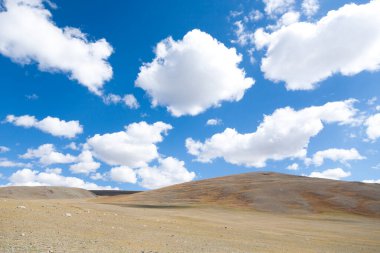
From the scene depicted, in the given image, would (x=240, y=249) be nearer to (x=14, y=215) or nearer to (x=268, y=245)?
(x=268, y=245)

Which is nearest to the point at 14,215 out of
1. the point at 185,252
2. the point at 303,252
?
the point at 185,252

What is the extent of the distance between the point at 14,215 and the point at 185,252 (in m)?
13.0

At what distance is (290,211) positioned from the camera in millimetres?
80875

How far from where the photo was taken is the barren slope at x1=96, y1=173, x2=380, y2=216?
3430 inches

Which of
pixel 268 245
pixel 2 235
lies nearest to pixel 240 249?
pixel 268 245

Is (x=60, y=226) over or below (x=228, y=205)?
below

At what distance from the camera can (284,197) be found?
314ft

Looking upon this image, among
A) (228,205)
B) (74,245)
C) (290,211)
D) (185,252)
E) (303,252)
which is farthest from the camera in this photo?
(228,205)

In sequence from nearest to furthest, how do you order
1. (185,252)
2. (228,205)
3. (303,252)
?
(185,252) → (303,252) → (228,205)

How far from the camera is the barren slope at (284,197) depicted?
87125 mm

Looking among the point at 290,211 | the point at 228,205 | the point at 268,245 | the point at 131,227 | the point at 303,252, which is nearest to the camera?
the point at 303,252

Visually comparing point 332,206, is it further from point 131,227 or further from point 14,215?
point 14,215

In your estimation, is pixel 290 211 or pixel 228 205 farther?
pixel 228 205

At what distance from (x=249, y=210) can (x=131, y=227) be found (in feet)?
186
